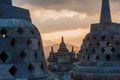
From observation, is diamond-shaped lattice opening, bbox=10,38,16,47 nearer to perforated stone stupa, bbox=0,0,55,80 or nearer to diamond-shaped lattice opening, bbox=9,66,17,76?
perforated stone stupa, bbox=0,0,55,80

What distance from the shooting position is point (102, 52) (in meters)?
27.6

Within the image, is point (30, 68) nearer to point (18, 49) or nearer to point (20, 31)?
point (18, 49)

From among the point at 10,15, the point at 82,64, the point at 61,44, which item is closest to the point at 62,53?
the point at 61,44

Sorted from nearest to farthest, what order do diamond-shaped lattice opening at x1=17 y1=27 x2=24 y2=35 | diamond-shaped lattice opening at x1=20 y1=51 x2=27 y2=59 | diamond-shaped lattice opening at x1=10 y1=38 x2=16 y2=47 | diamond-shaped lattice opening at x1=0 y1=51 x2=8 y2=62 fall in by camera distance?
diamond-shaped lattice opening at x1=0 y1=51 x2=8 y2=62
diamond-shaped lattice opening at x1=10 y1=38 x2=16 y2=47
diamond-shaped lattice opening at x1=20 y1=51 x2=27 y2=59
diamond-shaped lattice opening at x1=17 y1=27 x2=24 y2=35

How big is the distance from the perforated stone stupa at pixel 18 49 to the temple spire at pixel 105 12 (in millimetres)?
11074

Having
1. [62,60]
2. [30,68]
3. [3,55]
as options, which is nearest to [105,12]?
[30,68]

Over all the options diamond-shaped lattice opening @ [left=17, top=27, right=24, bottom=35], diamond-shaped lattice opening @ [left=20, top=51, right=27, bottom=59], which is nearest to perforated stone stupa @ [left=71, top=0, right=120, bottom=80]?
diamond-shaped lattice opening @ [left=20, top=51, right=27, bottom=59]

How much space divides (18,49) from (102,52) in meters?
11.8

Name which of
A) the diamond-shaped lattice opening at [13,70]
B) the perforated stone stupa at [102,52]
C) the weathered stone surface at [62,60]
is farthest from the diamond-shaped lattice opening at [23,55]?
the weathered stone surface at [62,60]

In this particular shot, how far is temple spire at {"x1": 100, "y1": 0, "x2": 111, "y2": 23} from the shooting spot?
2880cm

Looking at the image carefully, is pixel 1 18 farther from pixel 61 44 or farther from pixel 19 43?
pixel 61 44

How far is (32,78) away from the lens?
17.7 meters

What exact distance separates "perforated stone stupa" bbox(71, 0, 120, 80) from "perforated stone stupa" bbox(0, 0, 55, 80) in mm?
8839

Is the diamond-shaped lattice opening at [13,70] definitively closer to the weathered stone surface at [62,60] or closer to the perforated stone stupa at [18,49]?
the perforated stone stupa at [18,49]
